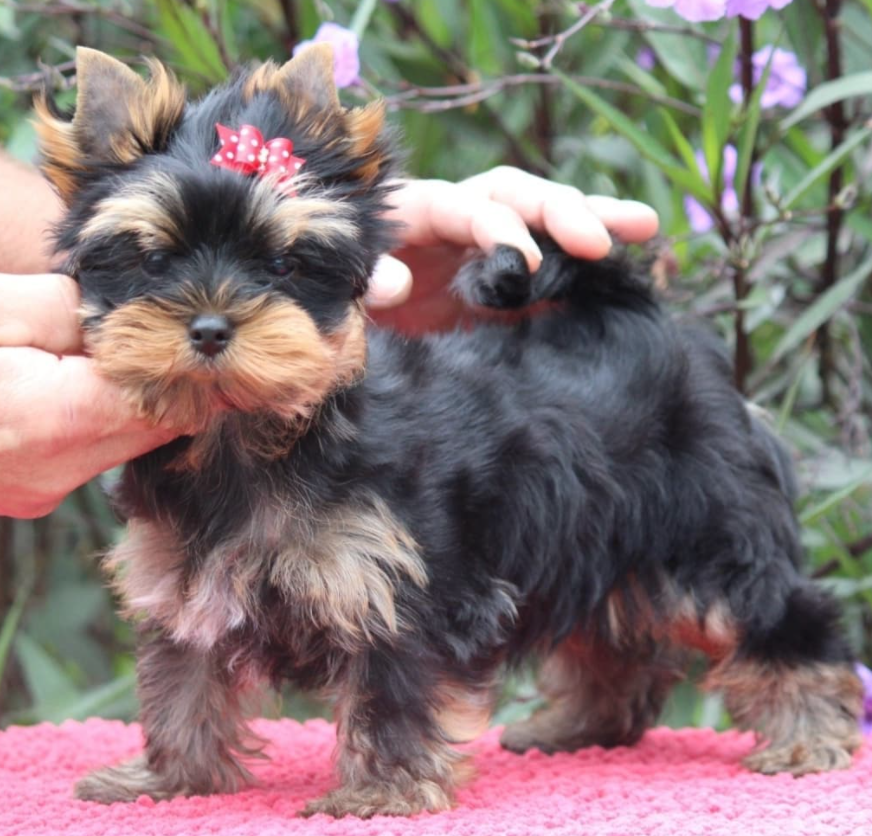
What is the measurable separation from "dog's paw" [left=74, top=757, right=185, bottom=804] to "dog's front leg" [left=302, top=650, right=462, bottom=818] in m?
0.46

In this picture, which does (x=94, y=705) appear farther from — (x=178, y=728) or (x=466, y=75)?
(x=466, y=75)

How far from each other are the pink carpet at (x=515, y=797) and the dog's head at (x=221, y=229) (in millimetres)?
934

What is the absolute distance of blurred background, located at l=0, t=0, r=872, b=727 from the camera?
15.3ft

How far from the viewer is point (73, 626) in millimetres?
6273

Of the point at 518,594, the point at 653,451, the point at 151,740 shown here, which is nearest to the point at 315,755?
the point at 151,740

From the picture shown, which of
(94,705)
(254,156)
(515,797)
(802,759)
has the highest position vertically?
(254,156)

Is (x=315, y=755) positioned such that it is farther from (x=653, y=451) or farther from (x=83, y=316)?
(x=83, y=316)

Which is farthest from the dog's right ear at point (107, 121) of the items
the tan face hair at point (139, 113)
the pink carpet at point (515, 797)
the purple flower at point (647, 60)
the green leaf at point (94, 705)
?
the purple flower at point (647, 60)

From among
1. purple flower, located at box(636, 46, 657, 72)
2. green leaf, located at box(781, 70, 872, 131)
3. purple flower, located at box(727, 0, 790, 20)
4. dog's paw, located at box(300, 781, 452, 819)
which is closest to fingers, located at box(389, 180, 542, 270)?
purple flower, located at box(727, 0, 790, 20)

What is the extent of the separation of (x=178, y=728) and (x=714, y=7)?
248cm

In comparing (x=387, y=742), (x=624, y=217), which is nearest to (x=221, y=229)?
(x=387, y=742)

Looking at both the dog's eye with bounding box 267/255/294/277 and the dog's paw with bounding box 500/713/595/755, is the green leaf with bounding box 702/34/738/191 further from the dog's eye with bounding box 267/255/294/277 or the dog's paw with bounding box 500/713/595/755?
the dog's eye with bounding box 267/255/294/277

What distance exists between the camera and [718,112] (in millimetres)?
4398

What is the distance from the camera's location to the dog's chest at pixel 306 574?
3.19 meters
